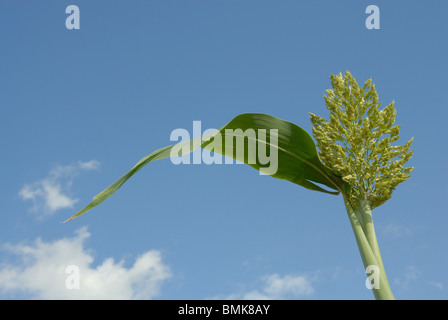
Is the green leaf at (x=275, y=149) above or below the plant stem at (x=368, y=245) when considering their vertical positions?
above

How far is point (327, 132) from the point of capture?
2744 mm

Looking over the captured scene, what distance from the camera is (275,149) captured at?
9.67 ft

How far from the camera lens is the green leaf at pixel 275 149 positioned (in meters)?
2.80

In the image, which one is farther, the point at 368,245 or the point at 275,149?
the point at 275,149

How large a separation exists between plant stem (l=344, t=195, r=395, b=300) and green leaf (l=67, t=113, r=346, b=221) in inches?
8.0

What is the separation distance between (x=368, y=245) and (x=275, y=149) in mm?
862

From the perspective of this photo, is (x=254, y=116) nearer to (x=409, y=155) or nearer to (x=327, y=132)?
(x=327, y=132)

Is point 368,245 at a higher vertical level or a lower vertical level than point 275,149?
lower

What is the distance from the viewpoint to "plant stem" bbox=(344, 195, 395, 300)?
236cm

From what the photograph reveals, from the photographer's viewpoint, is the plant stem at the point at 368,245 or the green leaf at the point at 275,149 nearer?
the plant stem at the point at 368,245

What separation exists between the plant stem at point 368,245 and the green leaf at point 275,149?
0.20 metres
